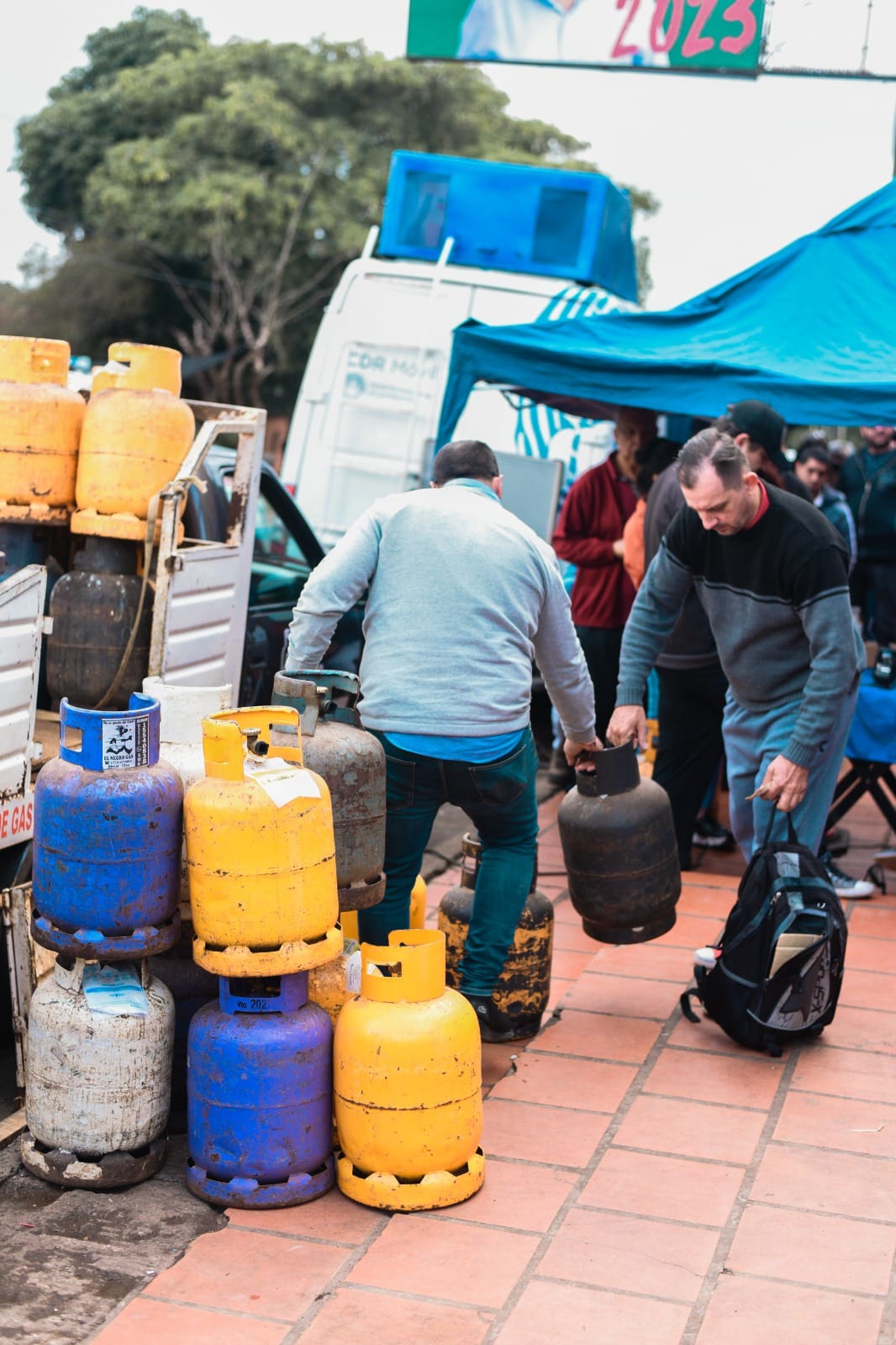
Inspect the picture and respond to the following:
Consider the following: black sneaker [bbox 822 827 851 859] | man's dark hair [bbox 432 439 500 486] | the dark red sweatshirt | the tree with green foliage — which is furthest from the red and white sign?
the tree with green foliage

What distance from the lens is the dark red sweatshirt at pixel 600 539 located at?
781 cm

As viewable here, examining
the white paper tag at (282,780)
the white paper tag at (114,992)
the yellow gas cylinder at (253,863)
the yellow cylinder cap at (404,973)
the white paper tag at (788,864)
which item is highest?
the white paper tag at (282,780)

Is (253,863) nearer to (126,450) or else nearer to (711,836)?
(126,450)

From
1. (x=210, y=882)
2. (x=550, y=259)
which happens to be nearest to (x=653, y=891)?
(x=210, y=882)

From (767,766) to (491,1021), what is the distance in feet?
4.20

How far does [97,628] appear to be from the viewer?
212 inches

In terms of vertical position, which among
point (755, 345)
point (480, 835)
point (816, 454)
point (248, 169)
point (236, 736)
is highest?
point (248, 169)

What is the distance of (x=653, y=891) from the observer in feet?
17.3

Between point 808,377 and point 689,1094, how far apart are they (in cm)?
355

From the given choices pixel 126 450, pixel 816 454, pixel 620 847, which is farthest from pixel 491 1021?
pixel 816 454

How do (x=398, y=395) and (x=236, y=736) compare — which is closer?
(x=236, y=736)

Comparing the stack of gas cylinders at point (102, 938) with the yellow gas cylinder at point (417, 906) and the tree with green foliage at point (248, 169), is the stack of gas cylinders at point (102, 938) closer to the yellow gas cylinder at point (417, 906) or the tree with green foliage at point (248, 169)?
the yellow gas cylinder at point (417, 906)

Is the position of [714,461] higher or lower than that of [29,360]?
lower

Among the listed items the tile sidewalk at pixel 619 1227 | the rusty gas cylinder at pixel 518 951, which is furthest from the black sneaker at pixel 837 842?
the rusty gas cylinder at pixel 518 951
